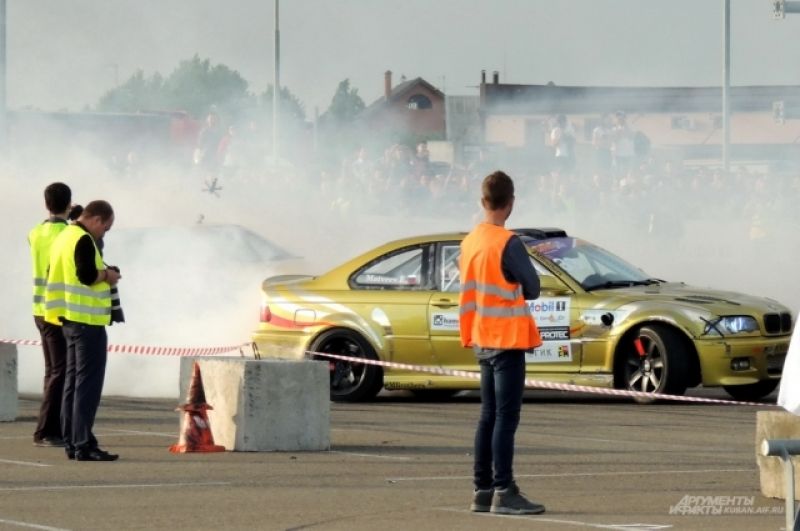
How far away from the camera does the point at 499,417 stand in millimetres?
9656

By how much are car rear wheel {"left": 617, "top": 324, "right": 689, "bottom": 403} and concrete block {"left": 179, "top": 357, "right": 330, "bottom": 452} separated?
365 centimetres

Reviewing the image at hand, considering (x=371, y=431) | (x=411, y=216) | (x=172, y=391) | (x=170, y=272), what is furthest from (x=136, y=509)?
(x=411, y=216)

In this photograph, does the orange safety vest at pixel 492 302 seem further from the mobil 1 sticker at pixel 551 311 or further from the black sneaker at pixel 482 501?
the mobil 1 sticker at pixel 551 311

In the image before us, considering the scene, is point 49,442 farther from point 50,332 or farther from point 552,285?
point 552,285

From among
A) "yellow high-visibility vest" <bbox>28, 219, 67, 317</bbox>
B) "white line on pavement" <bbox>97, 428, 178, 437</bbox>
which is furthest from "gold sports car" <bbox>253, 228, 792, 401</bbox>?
→ "yellow high-visibility vest" <bbox>28, 219, 67, 317</bbox>

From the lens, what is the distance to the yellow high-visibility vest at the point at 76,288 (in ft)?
40.0

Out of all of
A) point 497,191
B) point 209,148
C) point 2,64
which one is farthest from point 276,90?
point 497,191

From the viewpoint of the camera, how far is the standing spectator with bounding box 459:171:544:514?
31.5ft

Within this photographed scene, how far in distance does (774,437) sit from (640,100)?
2508cm

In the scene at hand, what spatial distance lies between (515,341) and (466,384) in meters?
6.23

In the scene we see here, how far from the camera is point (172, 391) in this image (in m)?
17.7

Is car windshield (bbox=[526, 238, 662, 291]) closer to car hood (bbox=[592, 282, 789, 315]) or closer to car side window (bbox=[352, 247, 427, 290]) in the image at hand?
car hood (bbox=[592, 282, 789, 315])

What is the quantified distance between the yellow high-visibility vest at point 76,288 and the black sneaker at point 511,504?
146 inches

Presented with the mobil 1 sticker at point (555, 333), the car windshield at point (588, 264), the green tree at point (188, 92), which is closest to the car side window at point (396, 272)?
the car windshield at point (588, 264)
